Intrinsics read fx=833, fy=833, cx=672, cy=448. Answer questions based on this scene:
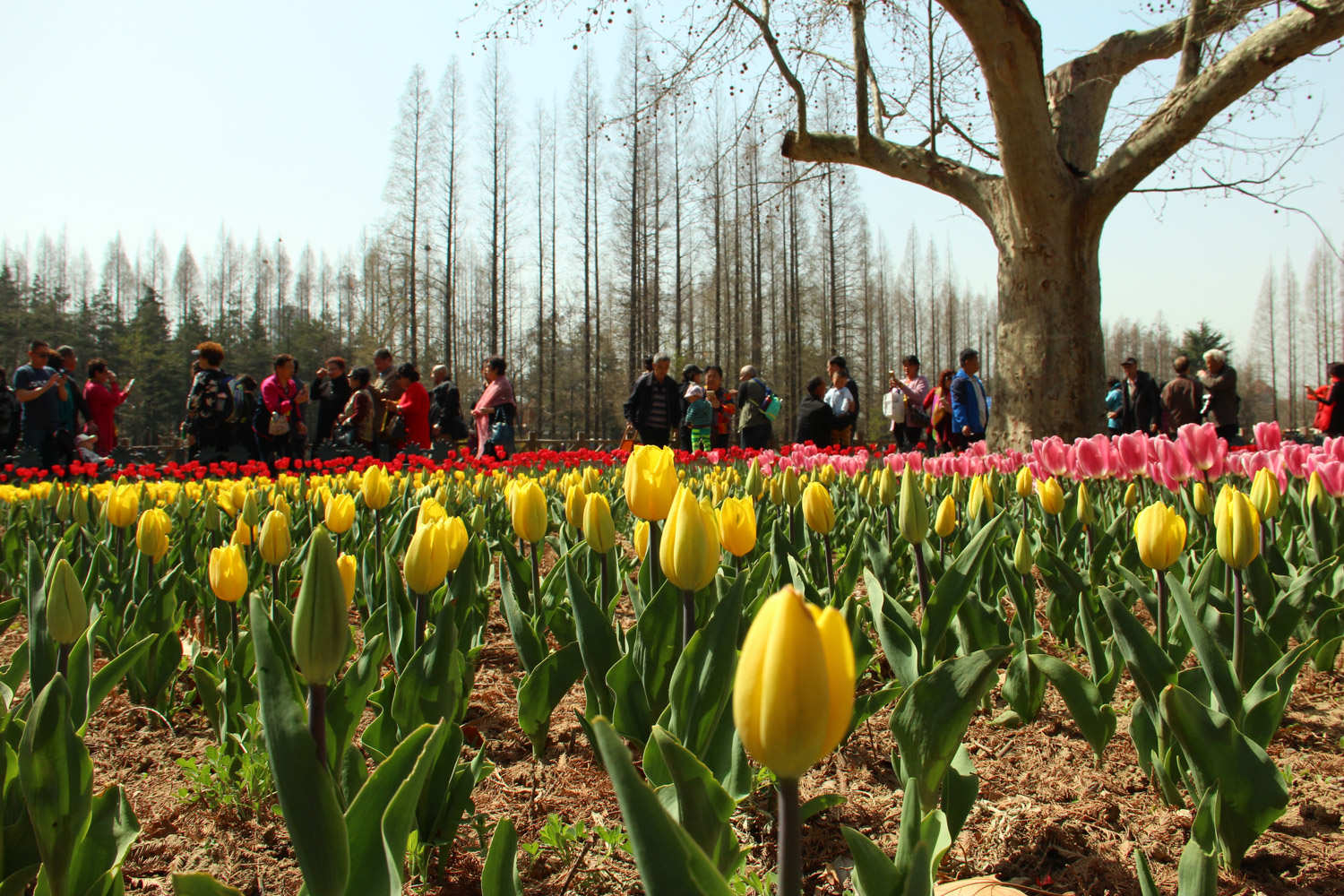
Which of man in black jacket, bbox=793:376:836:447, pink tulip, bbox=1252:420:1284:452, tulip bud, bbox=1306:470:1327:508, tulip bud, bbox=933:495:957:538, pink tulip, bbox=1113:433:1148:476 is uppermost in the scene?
man in black jacket, bbox=793:376:836:447

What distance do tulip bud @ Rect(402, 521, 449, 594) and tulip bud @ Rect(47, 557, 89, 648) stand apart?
453 millimetres

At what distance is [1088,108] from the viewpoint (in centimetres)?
810

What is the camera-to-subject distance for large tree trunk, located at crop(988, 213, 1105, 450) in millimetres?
7031

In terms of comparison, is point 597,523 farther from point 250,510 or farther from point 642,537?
point 250,510

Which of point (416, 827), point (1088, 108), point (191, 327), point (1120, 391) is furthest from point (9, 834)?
point (191, 327)

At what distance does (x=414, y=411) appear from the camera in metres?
8.09

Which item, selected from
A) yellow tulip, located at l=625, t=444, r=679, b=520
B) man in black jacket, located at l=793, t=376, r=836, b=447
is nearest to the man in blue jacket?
man in black jacket, located at l=793, t=376, r=836, b=447

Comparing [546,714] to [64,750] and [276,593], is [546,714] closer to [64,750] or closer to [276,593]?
[64,750]

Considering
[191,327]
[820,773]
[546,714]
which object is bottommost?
[820,773]

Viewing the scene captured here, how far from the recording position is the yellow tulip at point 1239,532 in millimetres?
1436

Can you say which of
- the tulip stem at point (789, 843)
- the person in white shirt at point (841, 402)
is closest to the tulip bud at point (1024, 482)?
the tulip stem at point (789, 843)

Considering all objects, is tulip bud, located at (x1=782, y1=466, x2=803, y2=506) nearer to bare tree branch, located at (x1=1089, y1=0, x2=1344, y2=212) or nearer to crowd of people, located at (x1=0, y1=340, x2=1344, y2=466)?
crowd of people, located at (x1=0, y1=340, x2=1344, y2=466)

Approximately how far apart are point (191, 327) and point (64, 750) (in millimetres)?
44924

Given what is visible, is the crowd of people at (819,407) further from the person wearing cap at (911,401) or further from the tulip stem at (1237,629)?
the tulip stem at (1237,629)
